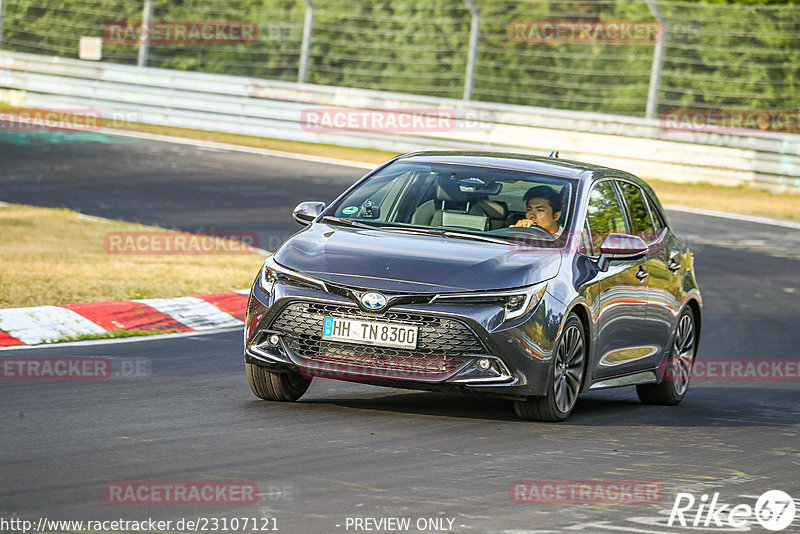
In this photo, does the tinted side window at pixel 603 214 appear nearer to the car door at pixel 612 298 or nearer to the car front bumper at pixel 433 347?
the car door at pixel 612 298

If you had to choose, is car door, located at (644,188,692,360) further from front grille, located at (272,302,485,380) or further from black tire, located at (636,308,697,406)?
front grille, located at (272,302,485,380)

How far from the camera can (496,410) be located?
8.95m

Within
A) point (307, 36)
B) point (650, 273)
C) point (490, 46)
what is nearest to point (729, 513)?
point (650, 273)

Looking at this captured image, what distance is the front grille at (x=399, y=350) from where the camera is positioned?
796 cm

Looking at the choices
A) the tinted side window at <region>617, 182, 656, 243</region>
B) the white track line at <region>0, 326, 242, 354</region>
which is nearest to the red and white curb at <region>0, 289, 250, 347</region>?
the white track line at <region>0, 326, 242, 354</region>

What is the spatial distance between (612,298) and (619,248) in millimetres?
369

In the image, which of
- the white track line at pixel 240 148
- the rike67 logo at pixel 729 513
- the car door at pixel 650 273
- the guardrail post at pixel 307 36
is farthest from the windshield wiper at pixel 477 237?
the guardrail post at pixel 307 36

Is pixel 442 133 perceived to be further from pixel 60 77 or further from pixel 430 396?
pixel 430 396

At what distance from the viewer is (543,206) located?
362 inches

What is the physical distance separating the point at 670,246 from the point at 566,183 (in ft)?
4.81

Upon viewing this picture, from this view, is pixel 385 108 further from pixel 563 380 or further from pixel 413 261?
pixel 413 261

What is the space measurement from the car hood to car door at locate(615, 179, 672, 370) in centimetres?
147

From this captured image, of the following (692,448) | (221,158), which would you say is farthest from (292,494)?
(221,158)

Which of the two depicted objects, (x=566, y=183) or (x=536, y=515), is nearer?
(x=536, y=515)
